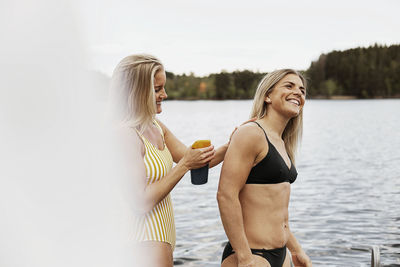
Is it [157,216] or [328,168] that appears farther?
[328,168]

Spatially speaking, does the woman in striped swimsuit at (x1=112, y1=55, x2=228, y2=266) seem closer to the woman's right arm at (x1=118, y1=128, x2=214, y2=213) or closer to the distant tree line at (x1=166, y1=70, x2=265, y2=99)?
the woman's right arm at (x1=118, y1=128, x2=214, y2=213)

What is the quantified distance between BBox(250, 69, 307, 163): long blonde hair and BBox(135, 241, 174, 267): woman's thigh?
104 centimetres

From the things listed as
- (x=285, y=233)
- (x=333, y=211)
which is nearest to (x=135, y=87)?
(x=285, y=233)

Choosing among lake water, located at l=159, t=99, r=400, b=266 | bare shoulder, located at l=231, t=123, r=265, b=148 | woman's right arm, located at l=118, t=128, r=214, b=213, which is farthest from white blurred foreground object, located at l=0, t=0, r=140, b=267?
lake water, located at l=159, t=99, r=400, b=266

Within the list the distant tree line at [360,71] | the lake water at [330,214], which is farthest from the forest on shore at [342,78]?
the lake water at [330,214]

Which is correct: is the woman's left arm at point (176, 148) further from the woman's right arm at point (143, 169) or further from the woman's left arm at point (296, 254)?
the woman's left arm at point (296, 254)

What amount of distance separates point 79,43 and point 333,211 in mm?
13737

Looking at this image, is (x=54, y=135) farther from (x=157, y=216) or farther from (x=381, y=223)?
(x=381, y=223)

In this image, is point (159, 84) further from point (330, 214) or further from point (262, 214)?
point (330, 214)

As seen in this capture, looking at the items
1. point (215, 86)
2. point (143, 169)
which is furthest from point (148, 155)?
point (215, 86)

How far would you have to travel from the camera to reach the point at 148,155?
2707 millimetres

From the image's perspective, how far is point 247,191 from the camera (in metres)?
2.95

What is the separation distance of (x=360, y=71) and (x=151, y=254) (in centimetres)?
12468

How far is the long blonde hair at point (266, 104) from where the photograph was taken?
10.4 ft
